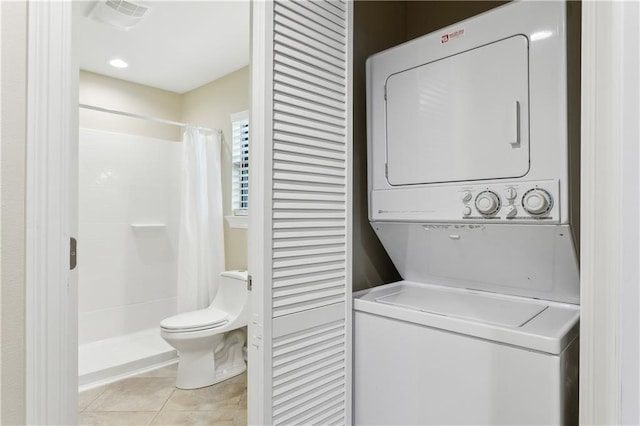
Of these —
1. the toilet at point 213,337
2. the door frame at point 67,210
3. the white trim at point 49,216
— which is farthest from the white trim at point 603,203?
the toilet at point 213,337

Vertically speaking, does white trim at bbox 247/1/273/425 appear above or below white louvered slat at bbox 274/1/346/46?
below

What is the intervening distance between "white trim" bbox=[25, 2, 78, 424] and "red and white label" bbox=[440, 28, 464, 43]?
1247mm

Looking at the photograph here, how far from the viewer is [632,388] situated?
3.17ft

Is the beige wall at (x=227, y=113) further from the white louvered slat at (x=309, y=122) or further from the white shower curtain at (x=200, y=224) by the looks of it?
the white louvered slat at (x=309, y=122)

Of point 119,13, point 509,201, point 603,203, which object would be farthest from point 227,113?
point 603,203

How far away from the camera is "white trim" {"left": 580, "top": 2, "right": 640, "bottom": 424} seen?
2.87ft

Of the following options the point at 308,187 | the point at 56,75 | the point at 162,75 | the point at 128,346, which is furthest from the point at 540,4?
the point at 128,346

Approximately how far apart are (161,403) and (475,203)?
2243 mm

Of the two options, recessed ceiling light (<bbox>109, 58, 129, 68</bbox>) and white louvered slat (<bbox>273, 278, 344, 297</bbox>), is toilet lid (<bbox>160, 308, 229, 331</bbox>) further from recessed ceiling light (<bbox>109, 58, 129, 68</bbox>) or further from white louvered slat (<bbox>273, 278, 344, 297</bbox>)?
recessed ceiling light (<bbox>109, 58, 129, 68</bbox>)

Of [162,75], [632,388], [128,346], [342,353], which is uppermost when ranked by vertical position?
[162,75]

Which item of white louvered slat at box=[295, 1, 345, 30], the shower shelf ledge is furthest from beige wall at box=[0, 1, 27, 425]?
the shower shelf ledge

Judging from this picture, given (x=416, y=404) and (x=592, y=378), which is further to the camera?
(x=416, y=404)

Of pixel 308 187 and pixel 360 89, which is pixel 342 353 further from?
pixel 360 89

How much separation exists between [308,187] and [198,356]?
180 centimetres
